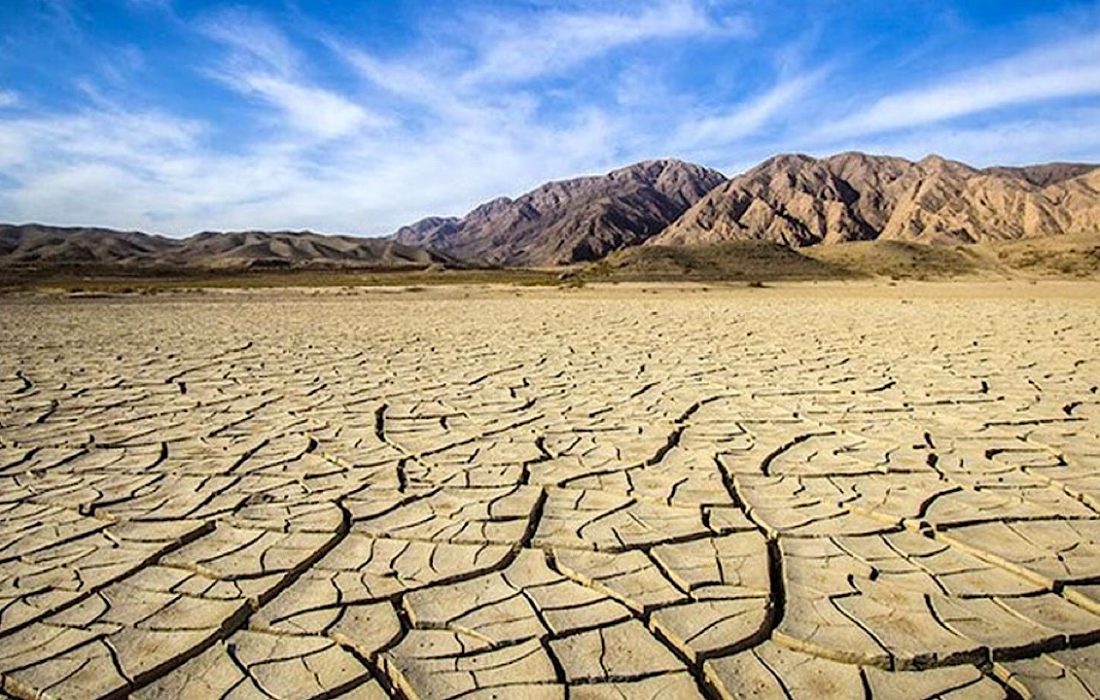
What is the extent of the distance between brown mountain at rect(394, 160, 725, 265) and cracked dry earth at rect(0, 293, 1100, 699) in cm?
9963

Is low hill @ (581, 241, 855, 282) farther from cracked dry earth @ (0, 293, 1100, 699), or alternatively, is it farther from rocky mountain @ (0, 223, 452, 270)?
rocky mountain @ (0, 223, 452, 270)

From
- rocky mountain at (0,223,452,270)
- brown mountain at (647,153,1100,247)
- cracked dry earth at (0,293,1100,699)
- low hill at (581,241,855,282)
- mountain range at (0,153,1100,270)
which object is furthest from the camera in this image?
rocky mountain at (0,223,452,270)

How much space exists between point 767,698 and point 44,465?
11.6 feet

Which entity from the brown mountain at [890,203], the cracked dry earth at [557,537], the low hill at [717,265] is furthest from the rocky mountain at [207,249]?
the cracked dry earth at [557,537]

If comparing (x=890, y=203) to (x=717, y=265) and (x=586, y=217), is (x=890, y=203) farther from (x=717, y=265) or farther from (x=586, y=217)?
(x=717, y=265)

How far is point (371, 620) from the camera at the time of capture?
193 centimetres

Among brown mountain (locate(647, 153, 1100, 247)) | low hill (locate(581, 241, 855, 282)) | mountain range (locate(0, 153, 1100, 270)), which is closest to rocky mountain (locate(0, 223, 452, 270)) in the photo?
mountain range (locate(0, 153, 1100, 270))

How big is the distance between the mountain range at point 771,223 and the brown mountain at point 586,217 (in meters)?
0.53

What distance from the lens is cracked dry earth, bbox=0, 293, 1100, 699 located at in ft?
5.61

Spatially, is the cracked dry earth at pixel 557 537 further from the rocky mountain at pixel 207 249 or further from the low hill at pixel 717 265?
the rocky mountain at pixel 207 249

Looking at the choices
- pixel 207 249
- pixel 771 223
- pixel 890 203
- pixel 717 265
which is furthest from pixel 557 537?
pixel 207 249

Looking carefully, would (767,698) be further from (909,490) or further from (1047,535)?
(909,490)

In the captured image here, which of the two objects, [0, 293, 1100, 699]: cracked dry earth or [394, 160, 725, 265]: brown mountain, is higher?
[394, 160, 725, 265]: brown mountain

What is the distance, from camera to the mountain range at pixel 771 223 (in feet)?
237
